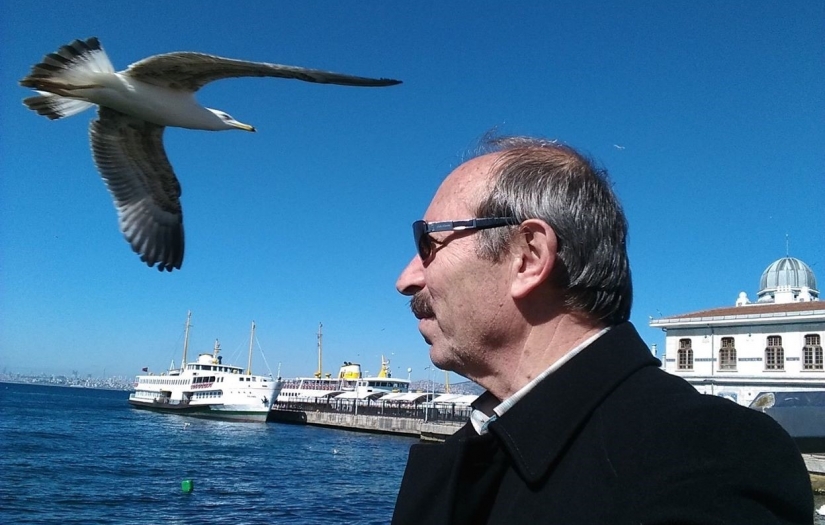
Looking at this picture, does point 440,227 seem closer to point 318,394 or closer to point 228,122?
point 228,122

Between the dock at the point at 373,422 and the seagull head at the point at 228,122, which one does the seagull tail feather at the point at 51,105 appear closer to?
the seagull head at the point at 228,122

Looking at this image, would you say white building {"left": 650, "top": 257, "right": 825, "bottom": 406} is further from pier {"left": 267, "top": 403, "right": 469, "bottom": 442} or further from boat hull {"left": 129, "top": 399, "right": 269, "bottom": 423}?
boat hull {"left": 129, "top": 399, "right": 269, "bottom": 423}

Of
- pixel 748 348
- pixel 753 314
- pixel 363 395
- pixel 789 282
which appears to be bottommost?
pixel 363 395

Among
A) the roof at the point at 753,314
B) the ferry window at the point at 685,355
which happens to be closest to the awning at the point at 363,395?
the roof at the point at 753,314

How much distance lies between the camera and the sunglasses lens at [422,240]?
145cm

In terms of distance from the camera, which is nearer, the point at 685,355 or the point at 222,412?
the point at 685,355

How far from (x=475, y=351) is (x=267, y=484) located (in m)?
20.6

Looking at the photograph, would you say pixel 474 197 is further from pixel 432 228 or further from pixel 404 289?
pixel 404 289

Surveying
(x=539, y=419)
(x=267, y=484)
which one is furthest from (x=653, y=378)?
(x=267, y=484)

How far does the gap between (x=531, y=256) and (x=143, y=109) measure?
4319 mm

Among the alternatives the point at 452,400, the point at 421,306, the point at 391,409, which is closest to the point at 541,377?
the point at 421,306

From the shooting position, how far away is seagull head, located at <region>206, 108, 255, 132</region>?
15.3 feet

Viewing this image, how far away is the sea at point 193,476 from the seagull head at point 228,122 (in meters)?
12.0

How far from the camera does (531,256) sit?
130 centimetres
